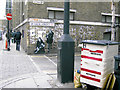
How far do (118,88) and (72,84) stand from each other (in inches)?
60.6

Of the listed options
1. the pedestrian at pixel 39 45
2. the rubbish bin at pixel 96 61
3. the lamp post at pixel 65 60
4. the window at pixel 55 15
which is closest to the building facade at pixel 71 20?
the window at pixel 55 15

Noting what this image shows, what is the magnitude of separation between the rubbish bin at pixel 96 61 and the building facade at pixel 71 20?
8.63 metres

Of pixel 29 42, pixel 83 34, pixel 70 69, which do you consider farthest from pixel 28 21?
pixel 70 69

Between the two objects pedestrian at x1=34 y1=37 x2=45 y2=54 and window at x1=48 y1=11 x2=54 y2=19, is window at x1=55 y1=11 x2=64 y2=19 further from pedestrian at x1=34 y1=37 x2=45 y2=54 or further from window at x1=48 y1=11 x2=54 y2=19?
pedestrian at x1=34 y1=37 x2=45 y2=54

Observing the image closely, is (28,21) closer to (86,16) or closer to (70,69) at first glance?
(86,16)

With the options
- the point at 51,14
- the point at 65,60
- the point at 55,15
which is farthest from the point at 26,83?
the point at 55,15

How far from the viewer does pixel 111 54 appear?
4301 mm

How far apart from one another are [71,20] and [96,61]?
9.94 m

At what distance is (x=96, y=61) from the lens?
13.5ft

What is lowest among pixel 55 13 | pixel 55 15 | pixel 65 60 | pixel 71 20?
pixel 65 60

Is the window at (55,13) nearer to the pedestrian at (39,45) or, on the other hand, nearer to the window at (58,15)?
the window at (58,15)

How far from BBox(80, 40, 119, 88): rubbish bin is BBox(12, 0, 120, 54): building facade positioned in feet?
28.3

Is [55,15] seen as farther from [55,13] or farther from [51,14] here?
[51,14]

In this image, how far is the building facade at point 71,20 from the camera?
40.9ft
